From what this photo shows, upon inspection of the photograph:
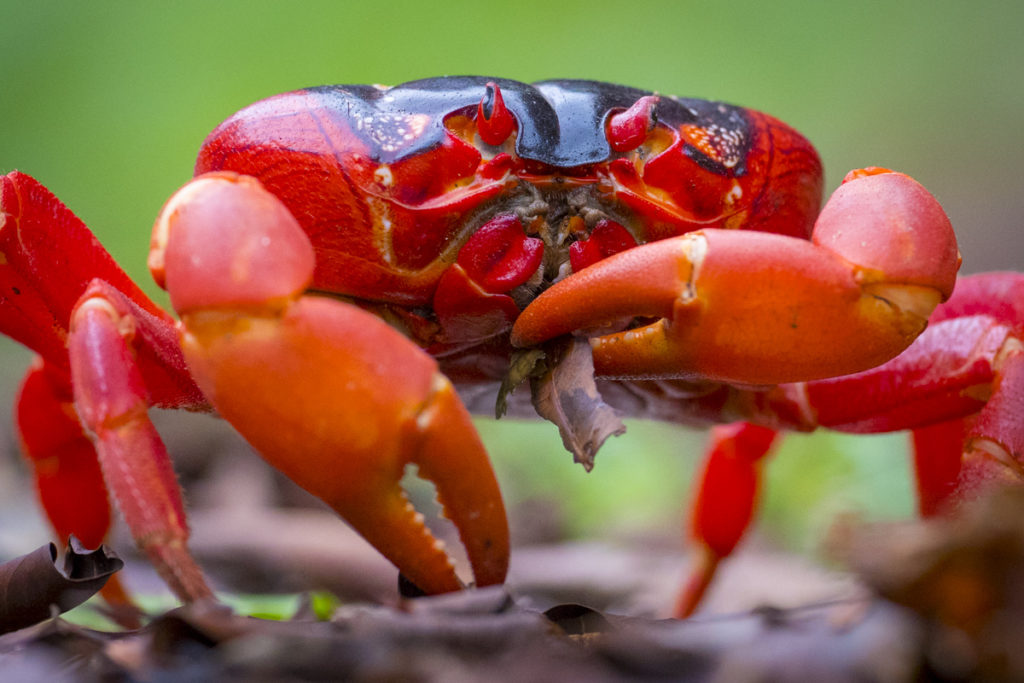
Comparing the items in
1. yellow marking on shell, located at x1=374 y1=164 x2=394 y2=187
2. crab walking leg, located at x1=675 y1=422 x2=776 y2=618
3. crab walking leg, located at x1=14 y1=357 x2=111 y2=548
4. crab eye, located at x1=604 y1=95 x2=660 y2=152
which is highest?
crab eye, located at x1=604 y1=95 x2=660 y2=152

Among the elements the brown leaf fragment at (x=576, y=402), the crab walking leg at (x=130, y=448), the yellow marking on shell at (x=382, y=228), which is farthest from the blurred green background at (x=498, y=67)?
the crab walking leg at (x=130, y=448)

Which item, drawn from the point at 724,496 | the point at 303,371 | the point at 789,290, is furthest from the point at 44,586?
the point at 724,496

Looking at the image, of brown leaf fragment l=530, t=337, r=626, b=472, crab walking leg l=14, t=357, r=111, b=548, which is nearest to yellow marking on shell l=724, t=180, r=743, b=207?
brown leaf fragment l=530, t=337, r=626, b=472

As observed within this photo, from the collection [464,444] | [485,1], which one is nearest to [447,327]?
[464,444]

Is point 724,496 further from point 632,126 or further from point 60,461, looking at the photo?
point 60,461

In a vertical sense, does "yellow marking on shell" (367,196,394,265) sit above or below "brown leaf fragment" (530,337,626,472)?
above

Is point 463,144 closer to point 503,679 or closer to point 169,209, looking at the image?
point 169,209

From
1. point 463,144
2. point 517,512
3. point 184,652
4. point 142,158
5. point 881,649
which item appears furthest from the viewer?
point 142,158

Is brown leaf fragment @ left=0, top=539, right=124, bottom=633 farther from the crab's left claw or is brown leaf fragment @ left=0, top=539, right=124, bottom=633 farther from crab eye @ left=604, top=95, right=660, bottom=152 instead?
crab eye @ left=604, top=95, right=660, bottom=152
